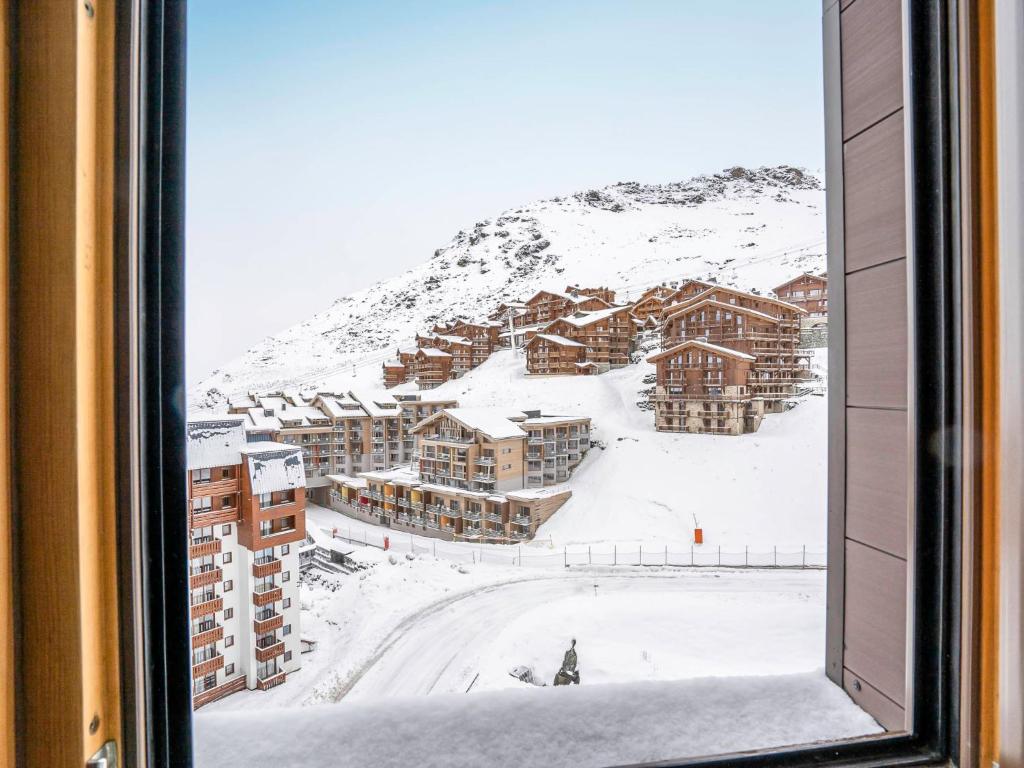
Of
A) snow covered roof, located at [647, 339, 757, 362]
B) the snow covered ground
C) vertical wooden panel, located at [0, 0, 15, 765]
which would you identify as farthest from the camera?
snow covered roof, located at [647, 339, 757, 362]

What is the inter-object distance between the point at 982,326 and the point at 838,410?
0.23 m

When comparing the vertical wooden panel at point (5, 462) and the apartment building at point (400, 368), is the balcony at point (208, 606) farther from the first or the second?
the apartment building at point (400, 368)

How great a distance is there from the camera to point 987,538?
532 millimetres

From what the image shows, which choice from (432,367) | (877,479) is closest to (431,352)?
(432,367)

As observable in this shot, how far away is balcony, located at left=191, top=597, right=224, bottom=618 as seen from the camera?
948 millimetres

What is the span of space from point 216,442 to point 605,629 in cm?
123

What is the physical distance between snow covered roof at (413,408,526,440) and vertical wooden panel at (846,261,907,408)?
4.22 feet

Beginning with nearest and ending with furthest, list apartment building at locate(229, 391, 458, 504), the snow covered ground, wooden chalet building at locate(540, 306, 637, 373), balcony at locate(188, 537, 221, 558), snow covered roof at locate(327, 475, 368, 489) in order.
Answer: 1. balcony at locate(188, 537, 221, 558)
2. apartment building at locate(229, 391, 458, 504)
3. snow covered roof at locate(327, 475, 368, 489)
4. the snow covered ground
5. wooden chalet building at locate(540, 306, 637, 373)

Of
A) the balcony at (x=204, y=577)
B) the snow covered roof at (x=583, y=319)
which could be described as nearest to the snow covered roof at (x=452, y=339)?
the snow covered roof at (x=583, y=319)

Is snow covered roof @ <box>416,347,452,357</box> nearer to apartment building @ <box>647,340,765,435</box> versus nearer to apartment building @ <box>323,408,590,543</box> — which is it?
apartment building @ <box>323,408,590,543</box>

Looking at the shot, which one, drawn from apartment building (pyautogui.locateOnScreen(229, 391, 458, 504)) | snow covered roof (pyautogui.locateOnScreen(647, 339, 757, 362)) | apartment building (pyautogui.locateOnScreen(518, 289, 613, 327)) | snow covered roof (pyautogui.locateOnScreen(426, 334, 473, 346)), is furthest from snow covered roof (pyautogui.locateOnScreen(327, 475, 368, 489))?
snow covered roof (pyautogui.locateOnScreen(647, 339, 757, 362))

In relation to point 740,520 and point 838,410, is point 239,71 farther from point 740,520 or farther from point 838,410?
point 740,520

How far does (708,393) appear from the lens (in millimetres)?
1755

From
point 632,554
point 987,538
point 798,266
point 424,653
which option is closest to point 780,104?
point 798,266
